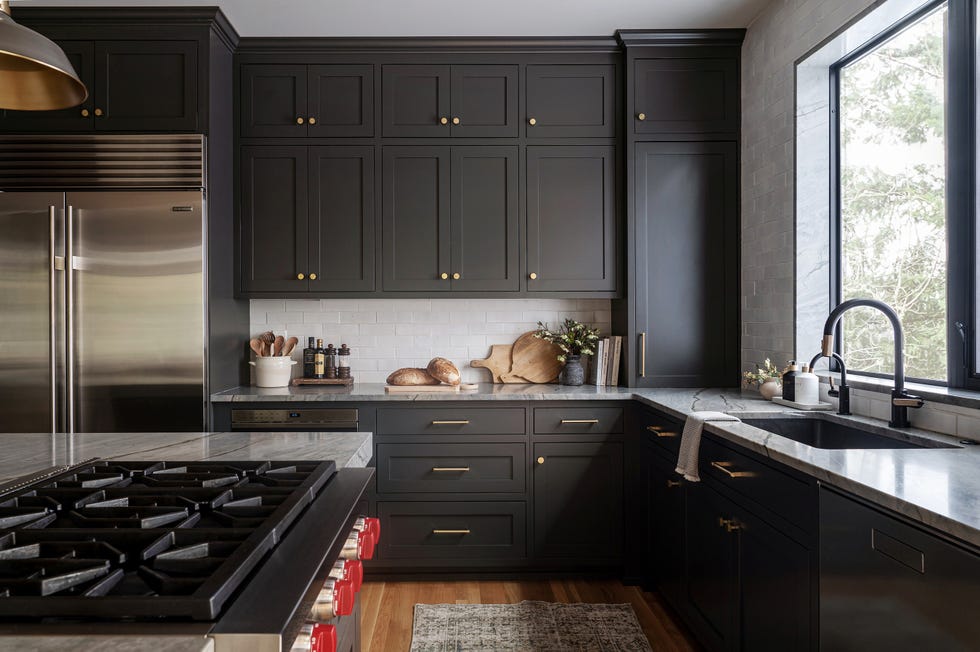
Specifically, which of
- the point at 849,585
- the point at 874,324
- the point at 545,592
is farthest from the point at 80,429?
the point at 874,324

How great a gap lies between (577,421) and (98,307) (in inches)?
92.4

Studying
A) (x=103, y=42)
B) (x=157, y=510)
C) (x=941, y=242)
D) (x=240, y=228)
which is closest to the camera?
(x=157, y=510)

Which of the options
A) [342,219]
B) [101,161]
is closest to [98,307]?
[101,161]

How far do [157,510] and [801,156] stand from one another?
2.88 m

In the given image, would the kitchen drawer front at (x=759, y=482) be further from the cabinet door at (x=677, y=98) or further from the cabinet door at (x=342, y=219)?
the cabinet door at (x=342, y=219)

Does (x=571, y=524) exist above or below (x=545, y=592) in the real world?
above

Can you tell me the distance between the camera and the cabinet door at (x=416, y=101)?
3.33 meters

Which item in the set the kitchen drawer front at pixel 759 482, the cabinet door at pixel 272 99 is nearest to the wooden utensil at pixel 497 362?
the kitchen drawer front at pixel 759 482

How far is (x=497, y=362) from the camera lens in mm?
3635

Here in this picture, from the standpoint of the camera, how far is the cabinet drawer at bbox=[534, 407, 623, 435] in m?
3.10

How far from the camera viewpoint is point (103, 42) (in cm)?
305

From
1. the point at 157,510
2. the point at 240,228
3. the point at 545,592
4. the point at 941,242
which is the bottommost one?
the point at 545,592

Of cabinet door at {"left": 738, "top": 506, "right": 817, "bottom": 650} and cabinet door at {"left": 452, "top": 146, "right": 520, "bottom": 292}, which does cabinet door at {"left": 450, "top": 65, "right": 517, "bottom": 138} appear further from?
cabinet door at {"left": 738, "top": 506, "right": 817, "bottom": 650}

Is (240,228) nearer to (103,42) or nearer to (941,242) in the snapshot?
(103,42)
